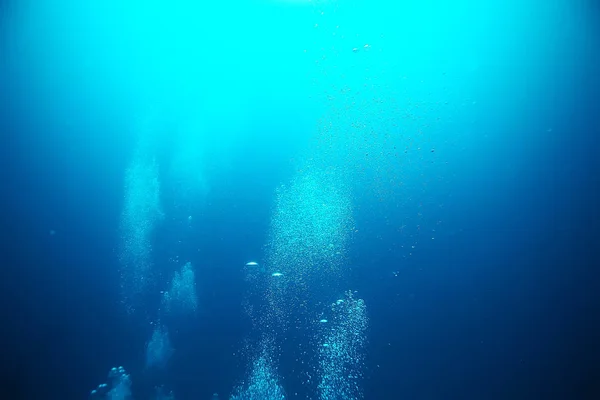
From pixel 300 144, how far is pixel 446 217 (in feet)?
7.92

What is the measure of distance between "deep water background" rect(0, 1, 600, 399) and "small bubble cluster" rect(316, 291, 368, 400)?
0.60 ft

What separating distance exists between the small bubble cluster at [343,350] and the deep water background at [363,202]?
183mm

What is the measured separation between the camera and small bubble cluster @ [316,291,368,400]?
173 inches

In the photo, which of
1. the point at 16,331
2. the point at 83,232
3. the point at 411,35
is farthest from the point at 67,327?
the point at 411,35

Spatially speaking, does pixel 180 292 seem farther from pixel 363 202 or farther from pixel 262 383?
pixel 363 202

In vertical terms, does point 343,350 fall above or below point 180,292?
below

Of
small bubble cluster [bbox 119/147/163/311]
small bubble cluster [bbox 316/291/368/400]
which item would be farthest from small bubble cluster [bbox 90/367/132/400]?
small bubble cluster [bbox 316/291/368/400]

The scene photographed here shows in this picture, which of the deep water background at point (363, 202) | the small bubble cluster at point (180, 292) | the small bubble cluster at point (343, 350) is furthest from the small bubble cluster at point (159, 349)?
the small bubble cluster at point (343, 350)

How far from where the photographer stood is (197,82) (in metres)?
4.75

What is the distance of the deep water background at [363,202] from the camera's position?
4516mm

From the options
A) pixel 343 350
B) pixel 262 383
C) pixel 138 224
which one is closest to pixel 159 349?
pixel 262 383

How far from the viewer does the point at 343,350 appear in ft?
14.7

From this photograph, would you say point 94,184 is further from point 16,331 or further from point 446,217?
point 446,217

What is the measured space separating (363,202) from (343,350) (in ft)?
7.01
